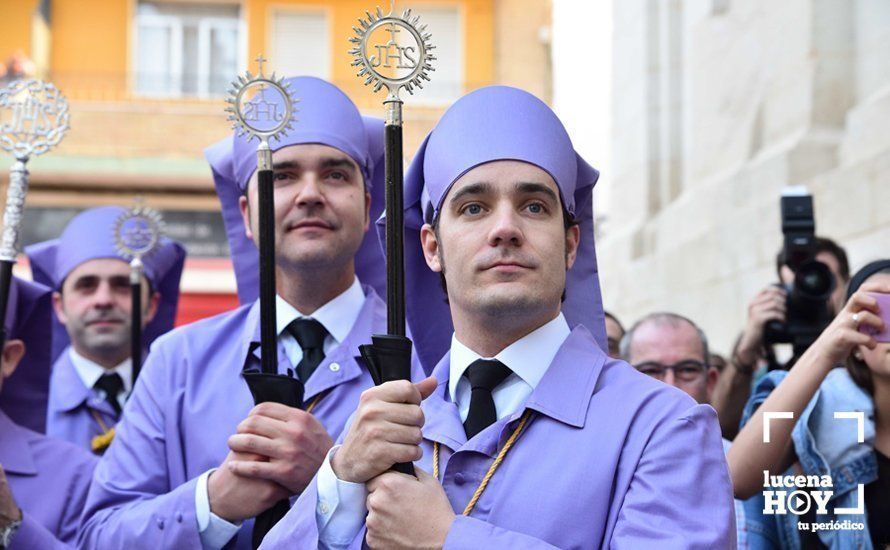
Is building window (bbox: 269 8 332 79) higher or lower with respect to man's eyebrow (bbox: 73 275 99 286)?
higher

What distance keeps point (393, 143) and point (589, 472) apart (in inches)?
31.4

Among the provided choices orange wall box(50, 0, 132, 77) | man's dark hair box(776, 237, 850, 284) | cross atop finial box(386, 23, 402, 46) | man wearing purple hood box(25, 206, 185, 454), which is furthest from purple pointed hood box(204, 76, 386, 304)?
orange wall box(50, 0, 132, 77)

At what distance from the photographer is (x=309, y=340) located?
12.8ft

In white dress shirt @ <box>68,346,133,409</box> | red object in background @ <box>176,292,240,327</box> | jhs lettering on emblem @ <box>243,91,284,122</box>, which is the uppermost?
red object in background @ <box>176,292,240,327</box>

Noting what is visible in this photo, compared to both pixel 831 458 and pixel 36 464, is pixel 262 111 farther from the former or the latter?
pixel 831 458

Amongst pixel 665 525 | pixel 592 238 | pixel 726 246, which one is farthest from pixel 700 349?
pixel 726 246

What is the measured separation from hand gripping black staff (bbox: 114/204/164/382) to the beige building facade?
3.55 m

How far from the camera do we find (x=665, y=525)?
2.66m

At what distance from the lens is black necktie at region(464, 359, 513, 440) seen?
2.98 m

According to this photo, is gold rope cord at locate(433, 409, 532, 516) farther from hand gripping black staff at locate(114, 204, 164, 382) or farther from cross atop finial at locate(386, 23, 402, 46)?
hand gripping black staff at locate(114, 204, 164, 382)

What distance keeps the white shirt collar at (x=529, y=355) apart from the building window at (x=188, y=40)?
684 inches

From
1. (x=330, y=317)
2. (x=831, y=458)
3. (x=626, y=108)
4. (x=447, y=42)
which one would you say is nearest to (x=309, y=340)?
(x=330, y=317)

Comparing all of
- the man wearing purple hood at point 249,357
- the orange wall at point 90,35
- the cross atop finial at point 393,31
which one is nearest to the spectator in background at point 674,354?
the man wearing purple hood at point 249,357

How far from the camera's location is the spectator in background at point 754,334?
484cm
